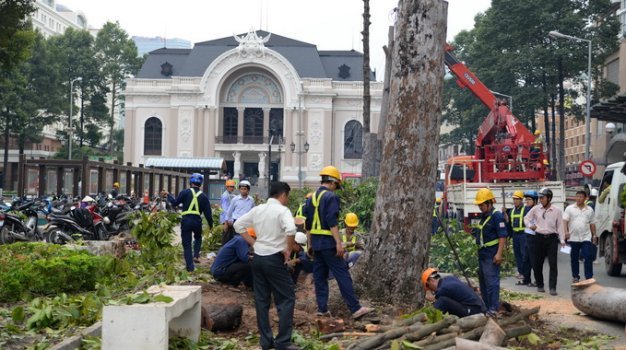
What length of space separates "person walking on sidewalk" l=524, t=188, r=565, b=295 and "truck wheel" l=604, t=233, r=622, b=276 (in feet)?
11.2

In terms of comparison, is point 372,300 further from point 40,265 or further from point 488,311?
point 40,265

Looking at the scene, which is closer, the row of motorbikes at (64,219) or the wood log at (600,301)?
the wood log at (600,301)

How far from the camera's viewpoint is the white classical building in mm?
79500

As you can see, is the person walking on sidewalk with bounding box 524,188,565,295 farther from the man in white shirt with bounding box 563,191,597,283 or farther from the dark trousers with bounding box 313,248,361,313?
the dark trousers with bounding box 313,248,361,313

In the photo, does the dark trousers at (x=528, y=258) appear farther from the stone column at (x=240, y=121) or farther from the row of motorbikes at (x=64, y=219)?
the stone column at (x=240, y=121)

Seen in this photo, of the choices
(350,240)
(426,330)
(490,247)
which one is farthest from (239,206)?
(426,330)

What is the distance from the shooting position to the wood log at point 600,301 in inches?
437

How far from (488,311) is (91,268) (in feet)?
18.2

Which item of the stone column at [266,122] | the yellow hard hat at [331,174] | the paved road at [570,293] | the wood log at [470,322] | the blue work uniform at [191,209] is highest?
the stone column at [266,122]

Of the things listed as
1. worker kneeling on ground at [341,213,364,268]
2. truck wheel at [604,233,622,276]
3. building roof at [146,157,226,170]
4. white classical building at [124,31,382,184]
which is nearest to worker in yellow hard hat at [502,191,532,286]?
truck wheel at [604,233,622,276]

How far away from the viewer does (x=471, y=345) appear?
25.6ft

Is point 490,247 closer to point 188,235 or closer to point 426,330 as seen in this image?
point 426,330

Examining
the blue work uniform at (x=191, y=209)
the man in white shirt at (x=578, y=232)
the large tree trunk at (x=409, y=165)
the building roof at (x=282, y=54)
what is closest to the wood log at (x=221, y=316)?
the large tree trunk at (x=409, y=165)

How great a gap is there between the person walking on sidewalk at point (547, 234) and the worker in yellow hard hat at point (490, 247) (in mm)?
2897
